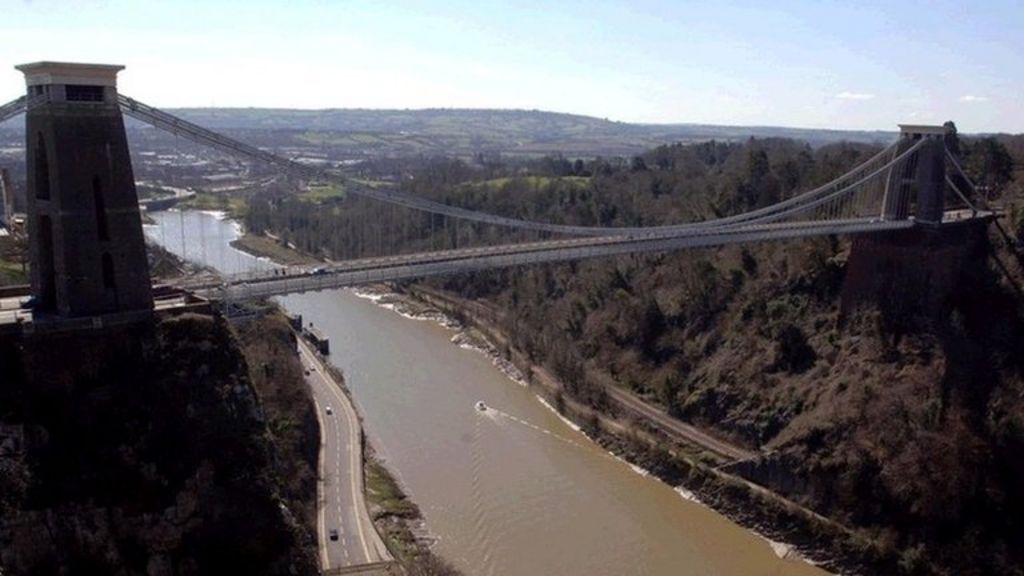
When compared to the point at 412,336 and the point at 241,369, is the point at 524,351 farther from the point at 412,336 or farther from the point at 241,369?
the point at 241,369

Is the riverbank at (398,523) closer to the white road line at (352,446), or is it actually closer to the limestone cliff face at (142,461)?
the white road line at (352,446)

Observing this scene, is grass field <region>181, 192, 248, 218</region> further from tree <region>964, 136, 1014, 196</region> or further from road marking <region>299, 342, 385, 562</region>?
tree <region>964, 136, 1014, 196</region>

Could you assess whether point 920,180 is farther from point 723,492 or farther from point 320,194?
point 320,194

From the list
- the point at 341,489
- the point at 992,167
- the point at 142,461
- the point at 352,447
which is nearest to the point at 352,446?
the point at 352,447

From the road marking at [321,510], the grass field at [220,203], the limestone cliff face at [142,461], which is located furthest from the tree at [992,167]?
the grass field at [220,203]

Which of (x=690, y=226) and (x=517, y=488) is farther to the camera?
(x=690, y=226)

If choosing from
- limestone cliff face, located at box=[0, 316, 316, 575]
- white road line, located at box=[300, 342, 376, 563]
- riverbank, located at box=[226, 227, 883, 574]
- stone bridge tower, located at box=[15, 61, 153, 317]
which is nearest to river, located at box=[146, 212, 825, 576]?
riverbank, located at box=[226, 227, 883, 574]
